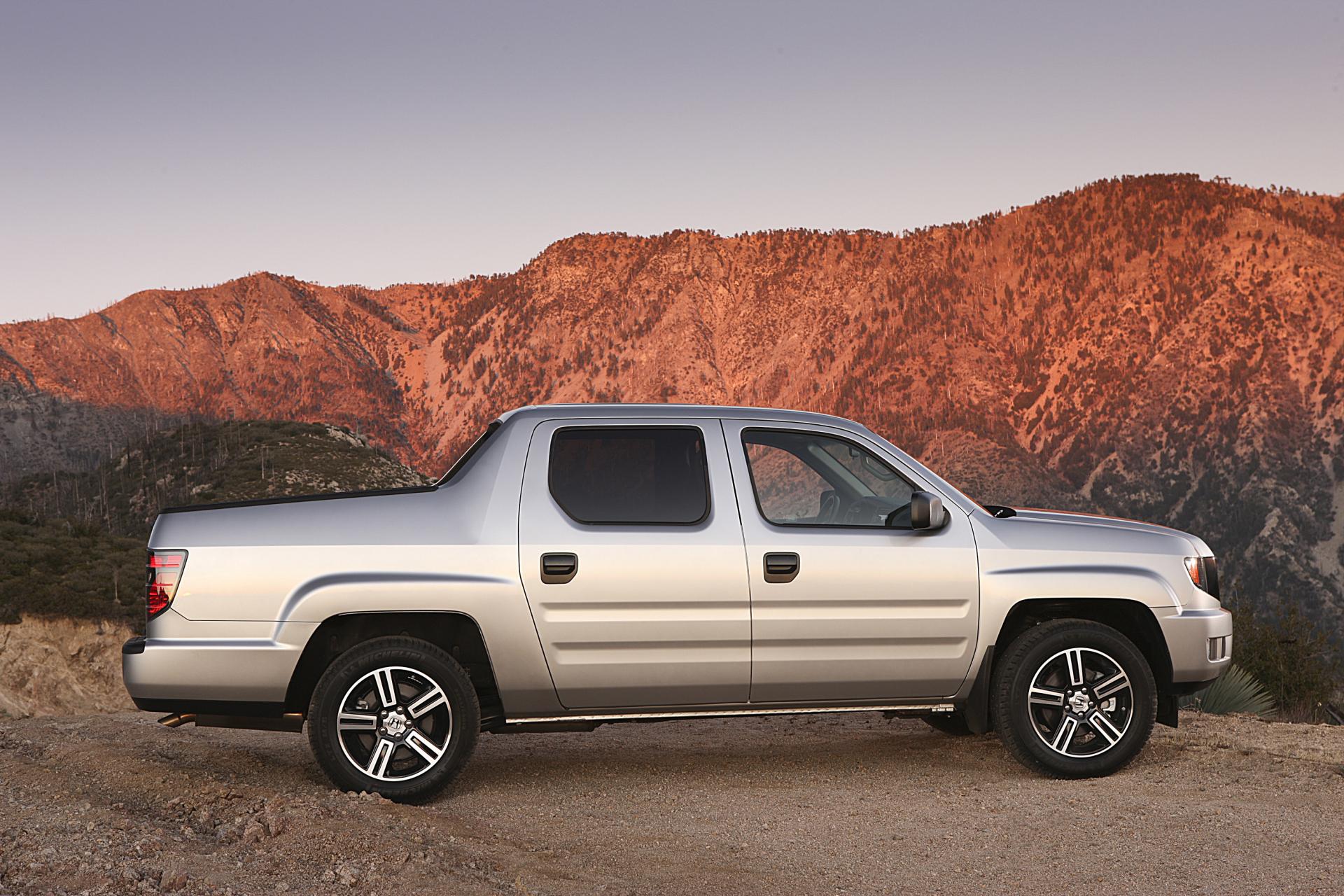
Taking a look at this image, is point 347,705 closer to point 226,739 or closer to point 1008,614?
point 226,739

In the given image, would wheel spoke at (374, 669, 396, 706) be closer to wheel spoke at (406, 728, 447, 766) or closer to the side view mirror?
wheel spoke at (406, 728, 447, 766)

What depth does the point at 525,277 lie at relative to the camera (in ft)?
399

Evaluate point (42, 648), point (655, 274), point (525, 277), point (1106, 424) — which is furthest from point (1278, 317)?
point (42, 648)

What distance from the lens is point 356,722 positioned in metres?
6.03

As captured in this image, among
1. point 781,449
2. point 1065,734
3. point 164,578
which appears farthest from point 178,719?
point 1065,734

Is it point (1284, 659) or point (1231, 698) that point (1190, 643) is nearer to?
point (1231, 698)

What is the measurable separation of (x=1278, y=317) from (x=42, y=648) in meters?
90.7

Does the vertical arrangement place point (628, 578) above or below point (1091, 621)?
above

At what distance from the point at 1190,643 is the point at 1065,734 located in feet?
2.75

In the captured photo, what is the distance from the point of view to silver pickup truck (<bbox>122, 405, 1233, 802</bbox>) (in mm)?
5977

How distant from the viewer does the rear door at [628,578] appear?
20.0 ft

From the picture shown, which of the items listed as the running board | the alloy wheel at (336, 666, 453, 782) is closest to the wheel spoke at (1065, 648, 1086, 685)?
the running board

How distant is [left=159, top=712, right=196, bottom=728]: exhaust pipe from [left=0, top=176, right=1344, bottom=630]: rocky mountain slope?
2998 inches

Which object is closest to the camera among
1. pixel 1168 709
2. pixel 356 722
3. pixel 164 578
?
pixel 164 578
